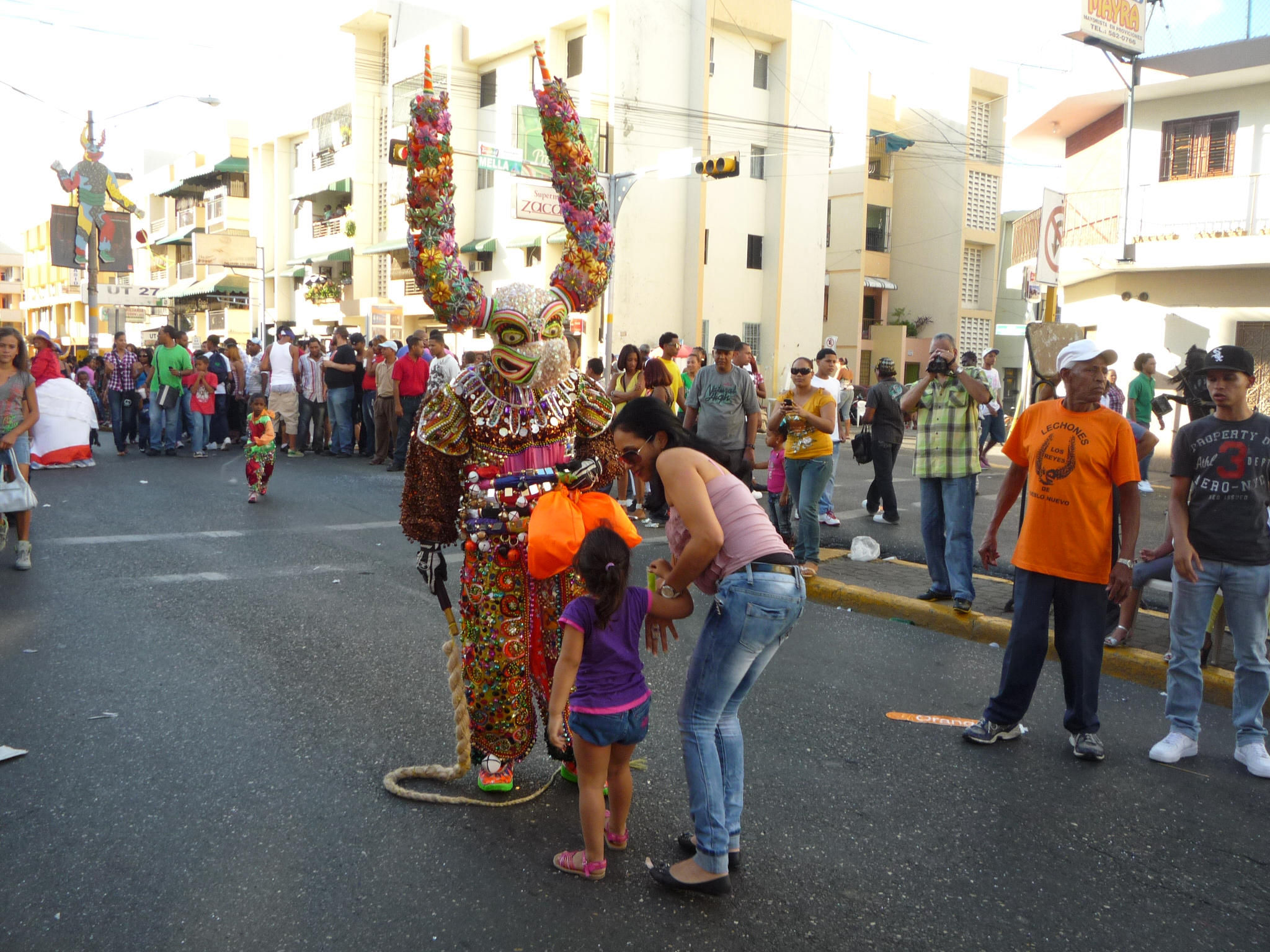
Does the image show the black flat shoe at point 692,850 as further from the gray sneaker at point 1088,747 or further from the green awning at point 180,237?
the green awning at point 180,237

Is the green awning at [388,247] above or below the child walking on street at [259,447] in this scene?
above

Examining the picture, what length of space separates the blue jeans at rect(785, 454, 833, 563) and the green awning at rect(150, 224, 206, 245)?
46.7 meters

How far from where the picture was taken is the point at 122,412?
1593 cm

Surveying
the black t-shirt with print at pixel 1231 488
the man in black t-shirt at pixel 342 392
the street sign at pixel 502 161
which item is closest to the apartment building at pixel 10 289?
the street sign at pixel 502 161

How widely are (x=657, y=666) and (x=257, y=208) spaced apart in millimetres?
43099

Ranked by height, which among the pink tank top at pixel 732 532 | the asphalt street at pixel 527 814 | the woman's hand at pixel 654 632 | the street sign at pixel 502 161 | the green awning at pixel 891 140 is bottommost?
the asphalt street at pixel 527 814

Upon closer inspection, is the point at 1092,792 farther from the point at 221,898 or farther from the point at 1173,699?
the point at 221,898

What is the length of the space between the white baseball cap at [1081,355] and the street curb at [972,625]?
188 centimetres

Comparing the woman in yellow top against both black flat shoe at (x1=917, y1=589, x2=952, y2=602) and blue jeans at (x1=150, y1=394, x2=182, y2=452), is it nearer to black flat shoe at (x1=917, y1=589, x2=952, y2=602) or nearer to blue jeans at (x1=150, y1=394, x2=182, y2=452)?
black flat shoe at (x1=917, y1=589, x2=952, y2=602)

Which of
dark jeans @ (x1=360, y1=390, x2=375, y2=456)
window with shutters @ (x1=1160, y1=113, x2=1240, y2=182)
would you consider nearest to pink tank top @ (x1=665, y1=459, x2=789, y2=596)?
dark jeans @ (x1=360, y1=390, x2=375, y2=456)

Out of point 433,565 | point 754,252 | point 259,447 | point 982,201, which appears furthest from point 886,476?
point 982,201

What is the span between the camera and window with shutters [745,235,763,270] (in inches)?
1238

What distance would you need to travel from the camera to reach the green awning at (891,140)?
122 ft

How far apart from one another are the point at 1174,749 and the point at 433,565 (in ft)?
11.2
